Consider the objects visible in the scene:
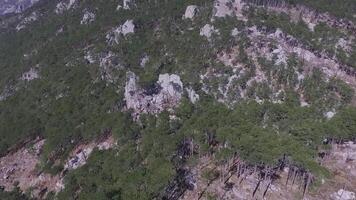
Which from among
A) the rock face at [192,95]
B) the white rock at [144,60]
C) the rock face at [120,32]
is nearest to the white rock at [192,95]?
the rock face at [192,95]

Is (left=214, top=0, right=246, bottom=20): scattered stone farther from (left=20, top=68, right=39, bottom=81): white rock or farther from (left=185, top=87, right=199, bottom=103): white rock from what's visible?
(left=20, top=68, right=39, bottom=81): white rock

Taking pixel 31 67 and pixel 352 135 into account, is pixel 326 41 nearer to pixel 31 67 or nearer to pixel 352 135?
pixel 352 135

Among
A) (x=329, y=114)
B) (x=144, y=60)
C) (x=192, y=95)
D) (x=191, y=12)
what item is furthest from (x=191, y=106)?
(x=191, y=12)

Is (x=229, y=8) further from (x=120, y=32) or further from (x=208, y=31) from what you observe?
(x=120, y=32)

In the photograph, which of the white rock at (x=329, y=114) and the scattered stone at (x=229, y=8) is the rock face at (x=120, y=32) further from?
the white rock at (x=329, y=114)

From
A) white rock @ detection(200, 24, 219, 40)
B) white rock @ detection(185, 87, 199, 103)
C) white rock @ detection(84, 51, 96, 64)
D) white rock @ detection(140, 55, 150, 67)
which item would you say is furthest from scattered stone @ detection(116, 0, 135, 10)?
white rock @ detection(185, 87, 199, 103)

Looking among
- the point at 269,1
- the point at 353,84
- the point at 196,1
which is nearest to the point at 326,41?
the point at 353,84
